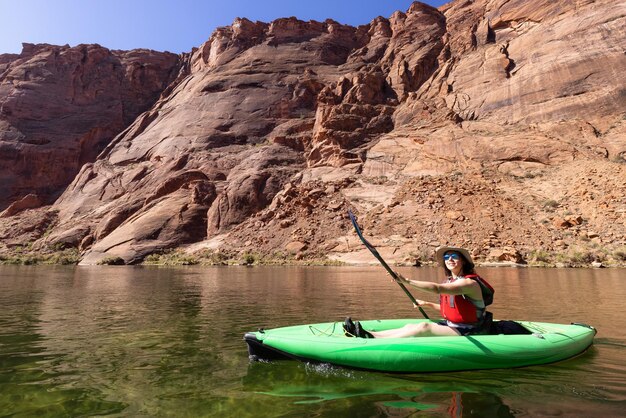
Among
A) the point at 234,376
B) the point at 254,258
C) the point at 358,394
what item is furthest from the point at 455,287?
the point at 254,258

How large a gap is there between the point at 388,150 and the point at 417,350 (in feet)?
167

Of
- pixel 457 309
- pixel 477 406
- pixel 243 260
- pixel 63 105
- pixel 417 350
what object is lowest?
pixel 477 406

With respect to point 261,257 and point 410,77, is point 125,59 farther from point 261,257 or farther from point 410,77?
point 261,257

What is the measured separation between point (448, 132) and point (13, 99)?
260 feet

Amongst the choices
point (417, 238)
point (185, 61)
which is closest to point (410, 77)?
point (417, 238)

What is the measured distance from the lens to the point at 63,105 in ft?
291

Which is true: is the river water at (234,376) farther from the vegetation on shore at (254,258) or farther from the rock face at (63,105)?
the rock face at (63,105)

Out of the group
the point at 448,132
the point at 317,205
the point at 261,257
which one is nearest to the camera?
the point at 261,257

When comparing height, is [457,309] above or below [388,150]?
below

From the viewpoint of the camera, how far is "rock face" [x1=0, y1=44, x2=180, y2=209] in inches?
3081

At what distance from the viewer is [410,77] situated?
6881 centimetres

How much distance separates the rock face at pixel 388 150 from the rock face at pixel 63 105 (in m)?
0.80

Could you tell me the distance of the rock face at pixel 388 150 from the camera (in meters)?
41.0

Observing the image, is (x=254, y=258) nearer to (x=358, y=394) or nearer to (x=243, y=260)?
(x=243, y=260)
